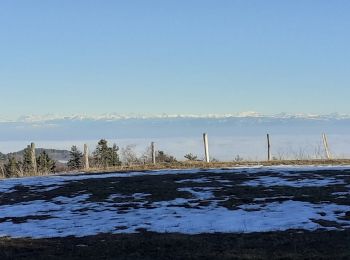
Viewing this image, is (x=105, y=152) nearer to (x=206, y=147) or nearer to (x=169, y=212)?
(x=206, y=147)

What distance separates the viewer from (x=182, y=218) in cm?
991

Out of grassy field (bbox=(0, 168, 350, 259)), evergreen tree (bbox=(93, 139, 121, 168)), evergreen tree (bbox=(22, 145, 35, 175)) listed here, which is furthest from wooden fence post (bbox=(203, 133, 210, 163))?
grassy field (bbox=(0, 168, 350, 259))

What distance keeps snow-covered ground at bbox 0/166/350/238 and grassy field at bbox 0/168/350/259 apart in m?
0.02

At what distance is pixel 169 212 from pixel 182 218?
71 cm

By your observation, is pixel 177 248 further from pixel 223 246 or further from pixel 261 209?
pixel 261 209

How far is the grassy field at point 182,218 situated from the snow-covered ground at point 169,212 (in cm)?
2

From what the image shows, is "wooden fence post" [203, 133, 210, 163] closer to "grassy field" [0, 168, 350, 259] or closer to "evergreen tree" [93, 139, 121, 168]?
"evergreen tree" [93, 139, 121, 168]

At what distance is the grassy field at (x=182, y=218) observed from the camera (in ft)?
24.5

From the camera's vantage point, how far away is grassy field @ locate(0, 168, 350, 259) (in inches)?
294

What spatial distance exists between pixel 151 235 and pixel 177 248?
111cm

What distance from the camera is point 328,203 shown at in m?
11.0

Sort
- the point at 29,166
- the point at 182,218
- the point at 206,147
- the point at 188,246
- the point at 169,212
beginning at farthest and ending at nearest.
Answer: the point at 206,147 < the point at 29,166 < the point at 169,212 < the point at 182,218 < the point at 188,246

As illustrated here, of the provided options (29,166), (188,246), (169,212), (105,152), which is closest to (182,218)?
(169,212)

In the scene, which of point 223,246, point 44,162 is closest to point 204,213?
point 223,246
